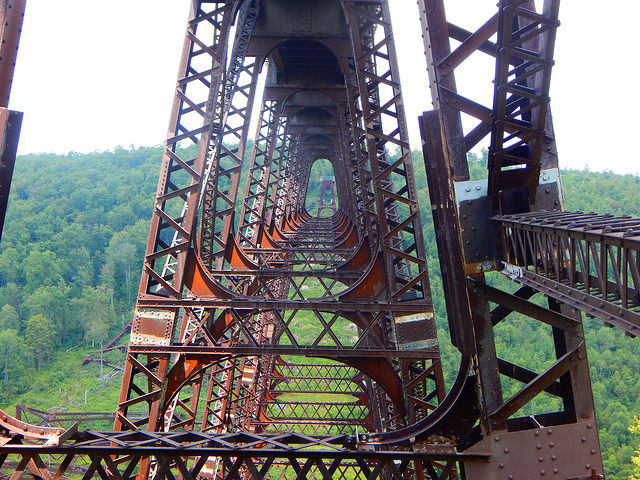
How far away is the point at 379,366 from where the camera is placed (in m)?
8.24

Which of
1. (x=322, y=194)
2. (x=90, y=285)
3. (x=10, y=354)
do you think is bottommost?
(x=10, y=354)

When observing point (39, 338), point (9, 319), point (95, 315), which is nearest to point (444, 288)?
point (39, 338)

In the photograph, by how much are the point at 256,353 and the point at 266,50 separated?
23.4 feet

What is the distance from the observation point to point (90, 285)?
68.9 meters

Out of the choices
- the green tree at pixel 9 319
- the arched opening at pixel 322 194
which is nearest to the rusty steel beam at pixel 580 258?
the arched opening at pixel 322 194

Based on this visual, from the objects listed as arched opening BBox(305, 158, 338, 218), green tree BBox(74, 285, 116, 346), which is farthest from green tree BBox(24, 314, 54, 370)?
arched opening BBox(305, 158, 338, 218)

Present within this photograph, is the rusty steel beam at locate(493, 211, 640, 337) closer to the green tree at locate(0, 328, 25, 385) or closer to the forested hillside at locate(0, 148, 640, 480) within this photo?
the forested hillside at locate(0, 148, 640, 480)

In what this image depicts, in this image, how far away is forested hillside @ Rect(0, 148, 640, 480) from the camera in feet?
156

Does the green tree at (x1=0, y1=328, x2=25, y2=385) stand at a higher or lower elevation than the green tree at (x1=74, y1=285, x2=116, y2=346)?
lower

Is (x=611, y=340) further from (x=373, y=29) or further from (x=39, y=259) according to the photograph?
(x=39, y=259)

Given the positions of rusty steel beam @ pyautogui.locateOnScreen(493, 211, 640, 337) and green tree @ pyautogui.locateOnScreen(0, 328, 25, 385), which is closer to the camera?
rusty steel beam @ pyautogui.locateOnScreen(493, 211, 640, 337)

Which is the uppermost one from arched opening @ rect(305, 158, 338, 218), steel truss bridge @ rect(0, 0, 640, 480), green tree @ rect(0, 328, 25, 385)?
arched opening @ rect(305, 158, 338, 218)

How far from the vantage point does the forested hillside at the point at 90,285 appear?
→ 1871 inches

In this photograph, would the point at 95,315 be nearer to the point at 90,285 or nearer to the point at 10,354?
the point at 10,354
